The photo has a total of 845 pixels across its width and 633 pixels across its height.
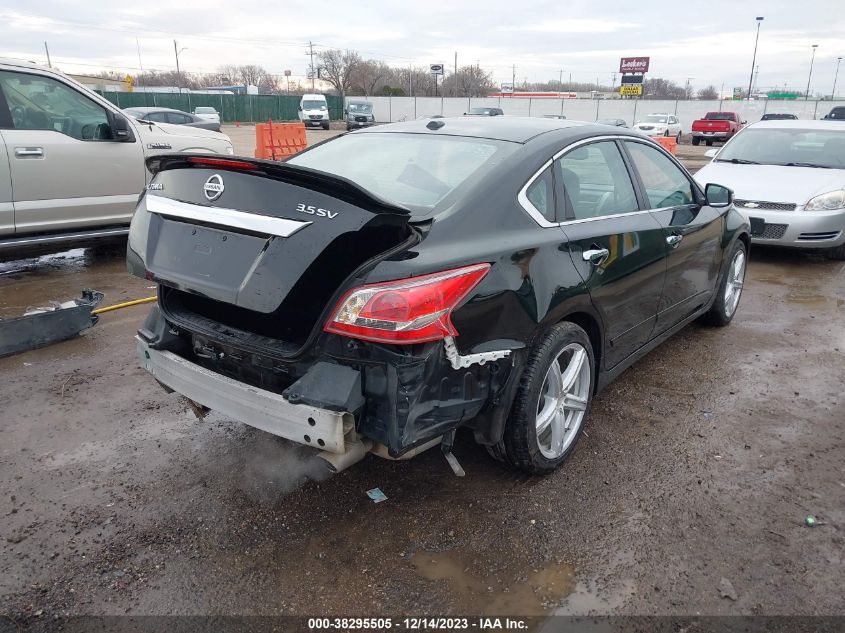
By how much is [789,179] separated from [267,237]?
753 cm

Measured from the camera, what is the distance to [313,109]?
41625 mm

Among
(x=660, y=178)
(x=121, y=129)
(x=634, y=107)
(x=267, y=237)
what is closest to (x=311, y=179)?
(x=267, y=237)

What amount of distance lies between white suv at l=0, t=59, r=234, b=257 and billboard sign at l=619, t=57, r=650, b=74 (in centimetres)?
5591

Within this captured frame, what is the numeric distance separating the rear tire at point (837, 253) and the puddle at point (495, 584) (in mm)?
7243

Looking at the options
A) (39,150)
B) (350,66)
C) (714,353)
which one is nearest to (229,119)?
(350,66)

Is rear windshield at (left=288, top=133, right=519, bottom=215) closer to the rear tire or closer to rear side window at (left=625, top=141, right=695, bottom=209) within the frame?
rear side window at (left=625, top=141, right=695, bottom=209)

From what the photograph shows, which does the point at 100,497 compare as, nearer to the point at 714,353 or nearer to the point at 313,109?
the point at 714,353

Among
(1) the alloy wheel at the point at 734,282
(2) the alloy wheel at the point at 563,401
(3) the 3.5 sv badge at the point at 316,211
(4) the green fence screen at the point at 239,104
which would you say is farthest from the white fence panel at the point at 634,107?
(3) the 3.5 sv badge at the point at 316,211

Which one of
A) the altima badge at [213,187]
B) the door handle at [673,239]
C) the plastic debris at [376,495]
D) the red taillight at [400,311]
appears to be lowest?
the plastic debris at [376,495]

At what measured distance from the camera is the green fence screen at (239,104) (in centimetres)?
4531

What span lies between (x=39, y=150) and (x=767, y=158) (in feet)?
28.1

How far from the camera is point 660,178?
13.7ft

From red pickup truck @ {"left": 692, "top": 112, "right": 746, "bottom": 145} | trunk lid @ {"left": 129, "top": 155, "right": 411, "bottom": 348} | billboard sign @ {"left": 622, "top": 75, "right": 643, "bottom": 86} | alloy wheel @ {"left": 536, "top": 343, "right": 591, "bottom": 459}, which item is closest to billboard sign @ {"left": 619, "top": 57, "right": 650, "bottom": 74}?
billboard sign @ {"left": 622, "top": 75, "right": 643, "bottom": 86}

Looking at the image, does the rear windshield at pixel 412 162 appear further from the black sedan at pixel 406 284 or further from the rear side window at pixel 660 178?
the rear side window at pixel 660 178
